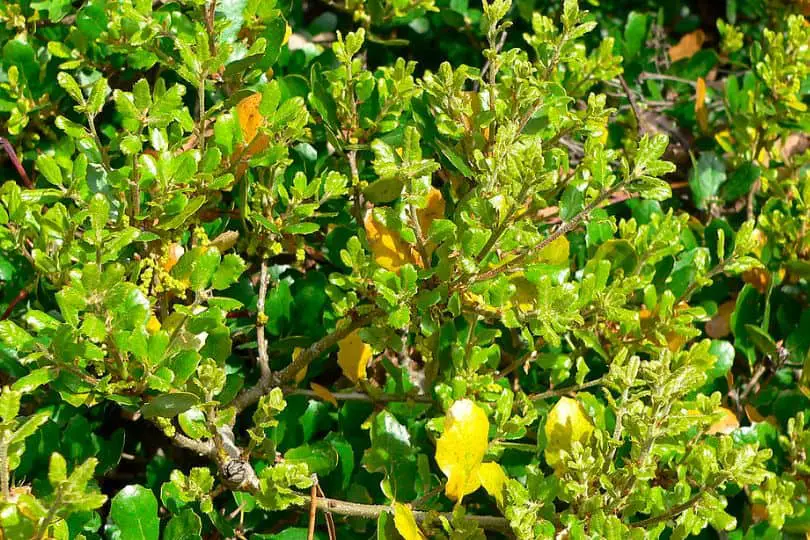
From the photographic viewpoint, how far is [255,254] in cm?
151

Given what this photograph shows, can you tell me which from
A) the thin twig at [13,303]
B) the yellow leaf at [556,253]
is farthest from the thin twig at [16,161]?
the yellow leaf at [556,253]

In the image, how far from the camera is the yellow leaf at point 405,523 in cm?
124

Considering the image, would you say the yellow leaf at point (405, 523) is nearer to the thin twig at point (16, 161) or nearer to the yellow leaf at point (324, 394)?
the yellow leaf at point (324, 394)

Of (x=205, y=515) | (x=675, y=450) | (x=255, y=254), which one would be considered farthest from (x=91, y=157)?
(x=675, y=450)

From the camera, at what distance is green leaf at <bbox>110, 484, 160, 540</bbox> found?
1245 mm

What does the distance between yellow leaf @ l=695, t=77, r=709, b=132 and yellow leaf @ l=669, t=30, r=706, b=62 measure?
387 millimetres

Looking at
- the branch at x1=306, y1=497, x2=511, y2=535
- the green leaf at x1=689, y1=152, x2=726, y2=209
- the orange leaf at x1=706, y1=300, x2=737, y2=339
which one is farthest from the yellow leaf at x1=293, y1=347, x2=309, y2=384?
the green leaf at x1=689, y1=152, x2=726, y2=209

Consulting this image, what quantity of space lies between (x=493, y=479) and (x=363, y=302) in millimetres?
404

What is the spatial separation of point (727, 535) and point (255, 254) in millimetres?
1004

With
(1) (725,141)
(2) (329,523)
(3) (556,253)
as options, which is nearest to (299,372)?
(2) (329,523)

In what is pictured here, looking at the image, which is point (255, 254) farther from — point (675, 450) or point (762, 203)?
point (762, 203)

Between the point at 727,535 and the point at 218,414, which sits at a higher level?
the point at 218,414

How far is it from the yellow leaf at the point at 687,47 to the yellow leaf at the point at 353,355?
58.6 inches

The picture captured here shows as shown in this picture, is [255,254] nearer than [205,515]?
No
